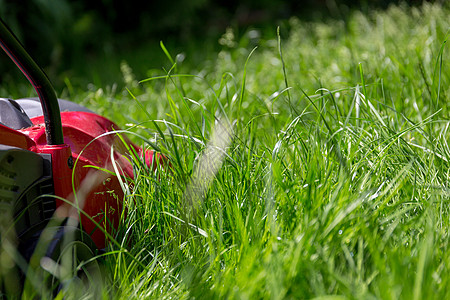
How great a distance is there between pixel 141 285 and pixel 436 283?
551 millimetres

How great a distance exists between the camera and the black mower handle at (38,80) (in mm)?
941

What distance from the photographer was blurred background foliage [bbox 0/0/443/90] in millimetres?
3385

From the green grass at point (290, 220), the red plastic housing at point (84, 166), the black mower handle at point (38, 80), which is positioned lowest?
the green grass at point (290, 220)

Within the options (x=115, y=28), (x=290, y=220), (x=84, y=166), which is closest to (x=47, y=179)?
(x=84, y=166)

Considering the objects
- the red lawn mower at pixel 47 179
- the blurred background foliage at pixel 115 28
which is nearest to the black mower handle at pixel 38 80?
the red lawn mower at pixel 47 179

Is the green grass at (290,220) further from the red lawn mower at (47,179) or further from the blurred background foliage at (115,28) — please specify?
the blurred background foliage at (115,28)

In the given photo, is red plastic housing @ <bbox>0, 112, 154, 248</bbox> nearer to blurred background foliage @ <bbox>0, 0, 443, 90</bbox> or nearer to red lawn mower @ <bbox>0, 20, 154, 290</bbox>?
red lawn mower @ <bbox>0, 20, 154, 290</bbox>

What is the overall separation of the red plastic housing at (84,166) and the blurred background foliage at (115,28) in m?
1.56

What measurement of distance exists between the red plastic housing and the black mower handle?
1.3 inches

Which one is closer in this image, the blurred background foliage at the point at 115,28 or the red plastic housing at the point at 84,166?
the red plastic housing at the point at 84,166

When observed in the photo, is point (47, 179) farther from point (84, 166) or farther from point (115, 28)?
point (115, 28)

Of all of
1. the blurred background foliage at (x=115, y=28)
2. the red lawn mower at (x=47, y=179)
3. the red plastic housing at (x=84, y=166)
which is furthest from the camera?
the blurred background foliage at (x=115, y=28)

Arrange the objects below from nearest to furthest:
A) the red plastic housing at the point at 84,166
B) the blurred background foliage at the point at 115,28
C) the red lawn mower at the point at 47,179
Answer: the red lawn mower at the point at 47,179 → the red plastic housing at the point at 84,166 → the blurred background foliage at the point at 115,28

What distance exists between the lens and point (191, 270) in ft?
3.38
